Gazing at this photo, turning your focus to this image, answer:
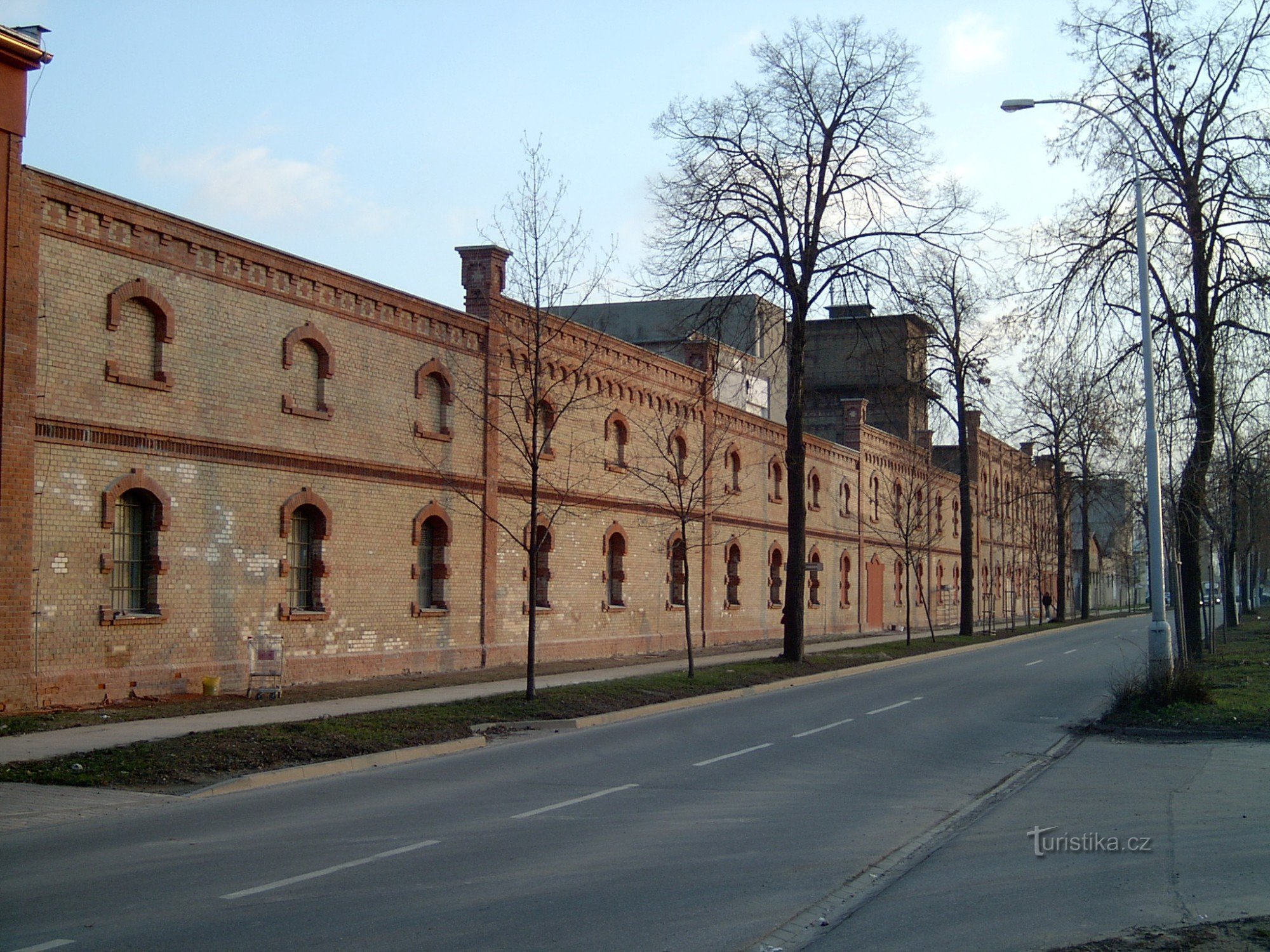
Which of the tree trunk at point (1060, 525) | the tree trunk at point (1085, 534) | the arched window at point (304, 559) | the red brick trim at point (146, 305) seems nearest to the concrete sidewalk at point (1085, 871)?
the arched window at point (304, 559)

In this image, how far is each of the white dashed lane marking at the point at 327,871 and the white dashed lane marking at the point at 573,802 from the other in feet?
4.47

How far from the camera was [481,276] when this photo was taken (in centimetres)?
2834

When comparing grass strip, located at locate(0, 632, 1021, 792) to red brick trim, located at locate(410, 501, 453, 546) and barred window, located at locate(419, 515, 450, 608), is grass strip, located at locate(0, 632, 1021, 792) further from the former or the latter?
red brick trim, located at locate(410, 501, 453, 546)

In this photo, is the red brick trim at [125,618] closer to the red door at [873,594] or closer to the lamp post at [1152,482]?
the lamp post at [1152,482]

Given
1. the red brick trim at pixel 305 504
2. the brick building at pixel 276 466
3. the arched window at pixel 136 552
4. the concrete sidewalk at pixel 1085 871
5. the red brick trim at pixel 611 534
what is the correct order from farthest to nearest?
the red brick trim at pixel 611 534 < the red brick trim at pixel 305 504 < the arched window at pixel 136 552 < the brick building at pixel 276 466 < the concrete sidewalk at pixel 1085 871

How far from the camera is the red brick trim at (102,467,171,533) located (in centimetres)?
1869

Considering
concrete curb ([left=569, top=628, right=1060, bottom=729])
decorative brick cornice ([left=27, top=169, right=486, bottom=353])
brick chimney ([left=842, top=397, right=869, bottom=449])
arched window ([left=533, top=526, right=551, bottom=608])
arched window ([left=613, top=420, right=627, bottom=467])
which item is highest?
brick chimney ([left=842, top=397, right=869, bottom=449])

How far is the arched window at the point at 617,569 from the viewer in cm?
3434

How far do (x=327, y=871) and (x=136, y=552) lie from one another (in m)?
12.4

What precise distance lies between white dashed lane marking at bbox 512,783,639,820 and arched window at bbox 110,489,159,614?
33.8 ft

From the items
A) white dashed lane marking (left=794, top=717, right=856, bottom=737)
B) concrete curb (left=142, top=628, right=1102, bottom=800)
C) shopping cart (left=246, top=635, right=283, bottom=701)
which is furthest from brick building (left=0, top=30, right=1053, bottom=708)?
white dashed lane marking (left=794, top=717, right=856, bottom=737)

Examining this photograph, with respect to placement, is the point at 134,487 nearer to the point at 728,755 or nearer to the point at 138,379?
the point at 138,379

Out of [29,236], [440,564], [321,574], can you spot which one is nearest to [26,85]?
[29,236]

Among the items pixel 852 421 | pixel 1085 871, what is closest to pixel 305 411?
pixel 1085 871
